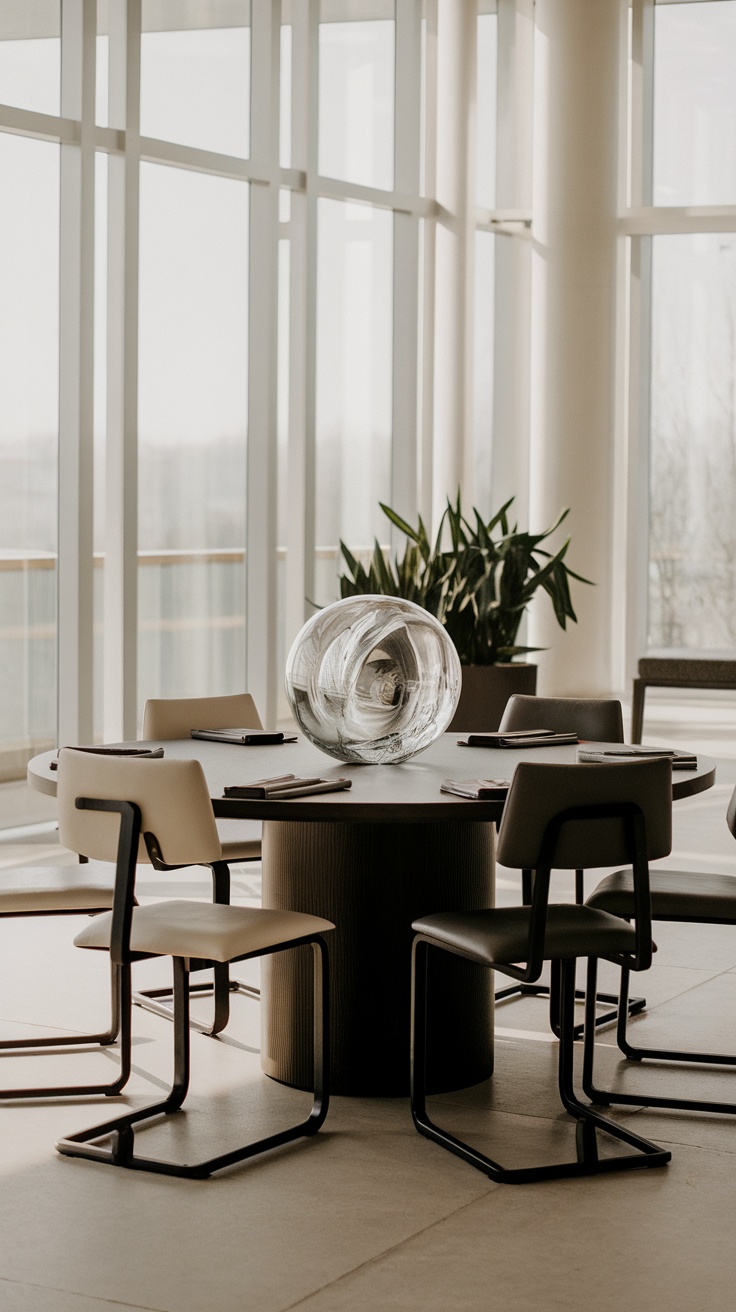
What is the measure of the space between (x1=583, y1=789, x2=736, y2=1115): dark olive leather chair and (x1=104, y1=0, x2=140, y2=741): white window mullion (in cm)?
338

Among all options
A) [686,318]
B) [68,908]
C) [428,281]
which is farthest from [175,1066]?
[686,318]

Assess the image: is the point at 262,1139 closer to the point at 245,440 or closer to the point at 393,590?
the point at 393,590

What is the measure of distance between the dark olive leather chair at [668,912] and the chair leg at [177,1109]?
54 centimetres

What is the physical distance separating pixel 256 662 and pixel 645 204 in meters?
4.98

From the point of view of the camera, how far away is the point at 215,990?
327 centimetres

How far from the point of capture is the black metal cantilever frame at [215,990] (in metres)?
3.20

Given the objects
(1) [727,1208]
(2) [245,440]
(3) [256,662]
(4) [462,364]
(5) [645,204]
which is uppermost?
(5) [645,204]

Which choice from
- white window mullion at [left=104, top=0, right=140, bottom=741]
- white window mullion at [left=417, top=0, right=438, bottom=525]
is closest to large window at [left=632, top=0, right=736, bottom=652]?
white window mullion at [left=417, top=0, right=438, bottom=525]

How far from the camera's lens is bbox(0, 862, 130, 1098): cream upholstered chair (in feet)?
10.9

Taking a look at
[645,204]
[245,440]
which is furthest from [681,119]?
[245,440]

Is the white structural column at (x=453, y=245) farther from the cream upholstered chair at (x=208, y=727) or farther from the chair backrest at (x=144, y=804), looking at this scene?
the chair backrest at (x=144, y=804)

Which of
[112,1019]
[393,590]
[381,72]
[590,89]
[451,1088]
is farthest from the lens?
[590,89]

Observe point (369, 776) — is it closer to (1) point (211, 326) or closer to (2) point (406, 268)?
(1) point (211, 326)

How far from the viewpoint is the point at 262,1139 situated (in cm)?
307
